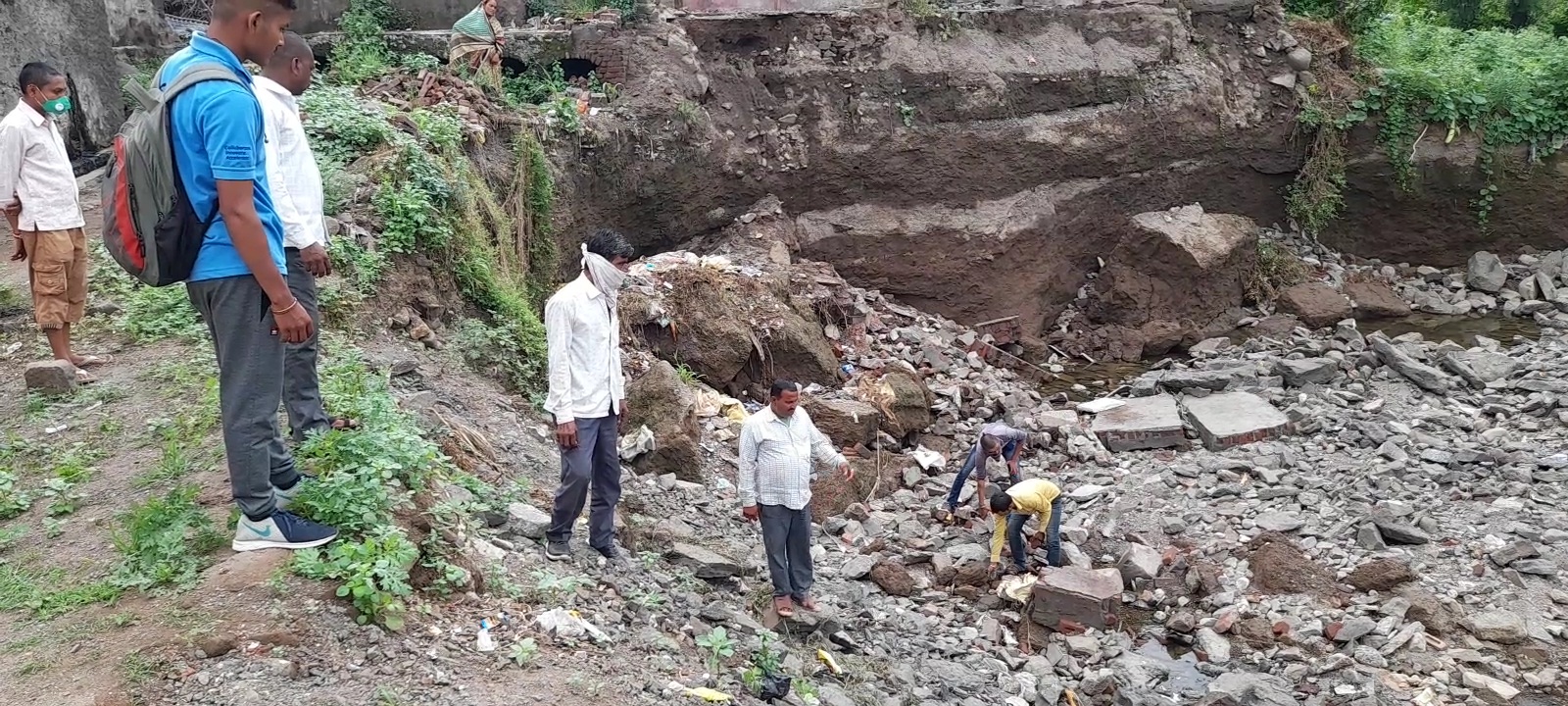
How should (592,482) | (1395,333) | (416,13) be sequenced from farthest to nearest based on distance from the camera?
(416,13), (1395,333), (592,482)

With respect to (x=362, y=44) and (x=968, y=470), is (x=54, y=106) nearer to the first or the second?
(x=362, y=44)

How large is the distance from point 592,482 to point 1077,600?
10.2ft

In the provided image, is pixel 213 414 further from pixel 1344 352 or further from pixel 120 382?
pixel 1344 352

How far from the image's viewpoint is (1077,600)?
6.48m

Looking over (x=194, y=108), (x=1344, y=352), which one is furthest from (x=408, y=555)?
(x=1344, y=352)

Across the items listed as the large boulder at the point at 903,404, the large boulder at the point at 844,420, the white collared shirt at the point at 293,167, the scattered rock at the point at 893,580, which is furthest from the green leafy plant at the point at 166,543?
the large boulder at the point at 903,404

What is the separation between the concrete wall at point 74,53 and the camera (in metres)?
9.20

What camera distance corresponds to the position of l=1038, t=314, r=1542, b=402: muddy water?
1155 cm

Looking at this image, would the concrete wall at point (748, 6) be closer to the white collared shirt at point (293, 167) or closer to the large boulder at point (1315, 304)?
A: the large boulder at point (1315, 304)

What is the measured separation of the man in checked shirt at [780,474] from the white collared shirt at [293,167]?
2.24 metres

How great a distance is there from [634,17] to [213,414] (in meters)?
7.55

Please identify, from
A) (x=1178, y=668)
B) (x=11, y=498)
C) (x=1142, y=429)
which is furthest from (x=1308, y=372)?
(x=11, y=498)

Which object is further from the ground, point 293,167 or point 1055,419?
point 293,167

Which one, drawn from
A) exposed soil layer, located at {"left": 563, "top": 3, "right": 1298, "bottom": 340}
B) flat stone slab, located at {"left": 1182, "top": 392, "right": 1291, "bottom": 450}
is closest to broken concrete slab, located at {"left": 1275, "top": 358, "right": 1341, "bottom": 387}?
flat stone slab, located at {"left": 1182, "top": 392, "right": 1291, "bottom": 450}
